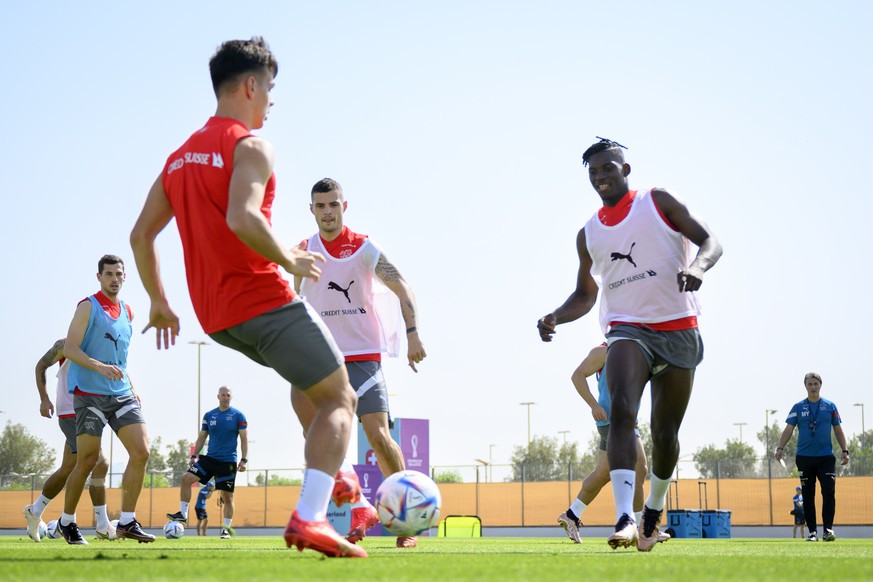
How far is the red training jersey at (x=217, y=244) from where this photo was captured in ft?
16.6

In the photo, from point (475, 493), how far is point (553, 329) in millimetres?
37366

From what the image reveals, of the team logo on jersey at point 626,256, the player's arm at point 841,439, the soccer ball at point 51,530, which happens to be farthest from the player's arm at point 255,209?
the player's arm at point 841,439

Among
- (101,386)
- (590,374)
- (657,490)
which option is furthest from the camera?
(590,374)

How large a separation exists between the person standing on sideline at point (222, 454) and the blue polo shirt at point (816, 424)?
8.92 metres

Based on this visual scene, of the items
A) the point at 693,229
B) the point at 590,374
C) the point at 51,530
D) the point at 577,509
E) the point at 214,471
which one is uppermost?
the point at 693,229

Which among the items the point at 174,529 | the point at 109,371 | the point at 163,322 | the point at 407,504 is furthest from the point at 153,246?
the point at 174,529

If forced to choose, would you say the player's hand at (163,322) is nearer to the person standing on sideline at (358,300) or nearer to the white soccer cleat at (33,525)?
the person standing on sideline at (358,300)

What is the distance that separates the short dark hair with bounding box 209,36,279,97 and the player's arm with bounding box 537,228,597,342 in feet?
10.5

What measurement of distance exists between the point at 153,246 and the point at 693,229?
11.8 ft

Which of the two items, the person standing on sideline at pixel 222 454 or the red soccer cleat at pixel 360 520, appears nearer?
the red soccer cleat at pixel 360 520

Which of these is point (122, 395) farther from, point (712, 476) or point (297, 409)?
point (712, 476)

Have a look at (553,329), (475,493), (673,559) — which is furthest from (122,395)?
(475,493)

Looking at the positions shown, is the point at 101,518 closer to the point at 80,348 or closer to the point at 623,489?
the point at 80,348

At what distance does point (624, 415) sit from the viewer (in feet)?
22.3
